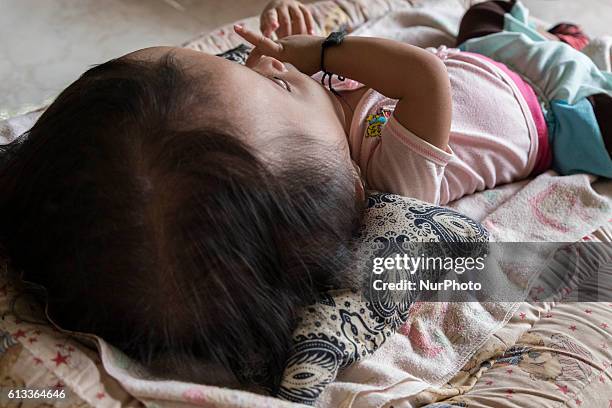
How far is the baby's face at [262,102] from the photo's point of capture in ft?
2.33

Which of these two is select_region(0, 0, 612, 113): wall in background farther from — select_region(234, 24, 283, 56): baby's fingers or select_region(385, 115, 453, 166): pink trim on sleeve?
select_region(385, 115, 453, 166): pink trim on sleeve

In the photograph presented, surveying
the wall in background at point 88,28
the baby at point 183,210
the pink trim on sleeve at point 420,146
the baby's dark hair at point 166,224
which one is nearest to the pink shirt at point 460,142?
the pink trim on sleeve at point 420,146

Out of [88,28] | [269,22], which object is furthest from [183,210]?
[88,28]

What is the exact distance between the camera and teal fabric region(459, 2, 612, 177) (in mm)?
1144

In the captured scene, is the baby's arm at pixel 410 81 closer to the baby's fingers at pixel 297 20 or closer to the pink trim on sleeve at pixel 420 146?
the pink trim on sleeve at pixel 420 146

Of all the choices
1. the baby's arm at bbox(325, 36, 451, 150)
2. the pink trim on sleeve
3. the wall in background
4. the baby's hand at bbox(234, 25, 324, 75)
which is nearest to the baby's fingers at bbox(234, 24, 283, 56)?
the baby's hand at bbox(234, 25, 324, 75)

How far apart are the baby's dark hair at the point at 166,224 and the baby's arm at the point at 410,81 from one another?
0.23m

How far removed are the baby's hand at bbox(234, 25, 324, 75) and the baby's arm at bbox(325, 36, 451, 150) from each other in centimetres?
5

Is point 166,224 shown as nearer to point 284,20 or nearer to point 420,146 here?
point 420,146

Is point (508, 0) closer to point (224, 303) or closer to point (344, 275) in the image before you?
point (344, 275)

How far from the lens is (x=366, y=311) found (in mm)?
781

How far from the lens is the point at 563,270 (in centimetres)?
97

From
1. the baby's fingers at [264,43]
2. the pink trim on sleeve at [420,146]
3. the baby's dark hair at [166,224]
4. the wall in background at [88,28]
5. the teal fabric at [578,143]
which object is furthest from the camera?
the wall in background at [88,28]

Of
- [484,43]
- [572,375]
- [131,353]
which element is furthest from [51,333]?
[484,43]
